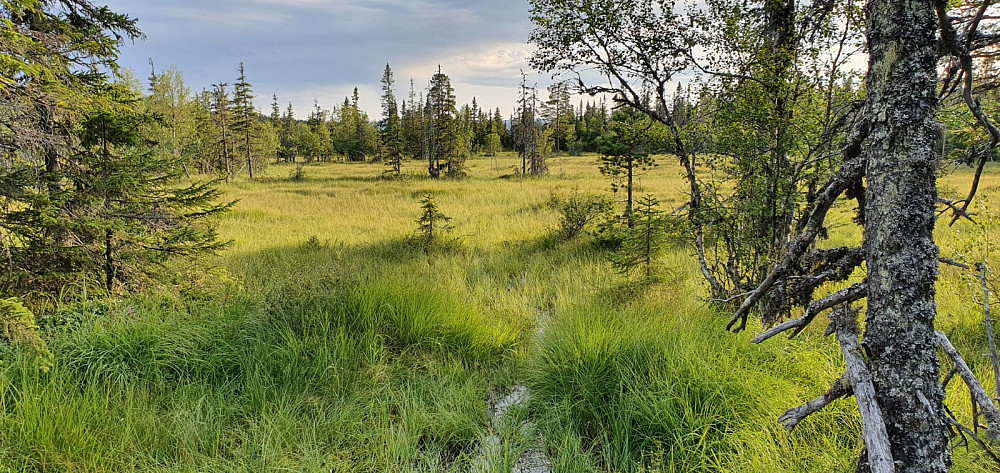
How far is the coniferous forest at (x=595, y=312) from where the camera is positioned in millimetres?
1320

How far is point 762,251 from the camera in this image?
446cm

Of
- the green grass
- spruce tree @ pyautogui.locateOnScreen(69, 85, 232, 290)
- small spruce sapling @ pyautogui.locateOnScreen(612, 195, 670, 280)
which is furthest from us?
small spruce sapling @ pyautogui.locateOnScreen(612, 195, 670, 280)

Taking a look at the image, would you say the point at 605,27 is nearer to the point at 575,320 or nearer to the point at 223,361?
the point at 575,320

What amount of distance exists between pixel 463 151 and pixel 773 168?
30.1 m

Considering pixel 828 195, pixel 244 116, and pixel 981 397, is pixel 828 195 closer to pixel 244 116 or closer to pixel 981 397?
pixel 981 397

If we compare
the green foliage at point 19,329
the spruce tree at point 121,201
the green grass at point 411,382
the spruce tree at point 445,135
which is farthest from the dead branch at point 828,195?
the spruce tree at point 445,135

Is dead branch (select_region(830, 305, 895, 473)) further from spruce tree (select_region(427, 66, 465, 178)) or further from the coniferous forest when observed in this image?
spruce tree (select_region(427, 66, 465, 178))

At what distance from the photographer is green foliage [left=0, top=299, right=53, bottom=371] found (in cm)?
322

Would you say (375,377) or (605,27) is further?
(605,27)

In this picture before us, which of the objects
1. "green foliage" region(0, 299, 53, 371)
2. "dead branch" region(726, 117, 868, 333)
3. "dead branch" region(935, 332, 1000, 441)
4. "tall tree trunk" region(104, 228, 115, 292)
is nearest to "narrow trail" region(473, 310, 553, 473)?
"dead branch" region(726, 117, 868, 333)

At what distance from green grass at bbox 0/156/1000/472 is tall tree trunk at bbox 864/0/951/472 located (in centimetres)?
149

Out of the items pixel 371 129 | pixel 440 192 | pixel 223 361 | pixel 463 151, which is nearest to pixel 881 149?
pixel 223 361

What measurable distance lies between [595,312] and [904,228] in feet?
11.1

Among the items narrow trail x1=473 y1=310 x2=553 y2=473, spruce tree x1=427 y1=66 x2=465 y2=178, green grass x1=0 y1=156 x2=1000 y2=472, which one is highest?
spruce tree x1=427 y1=66 x2=465 y2=178
